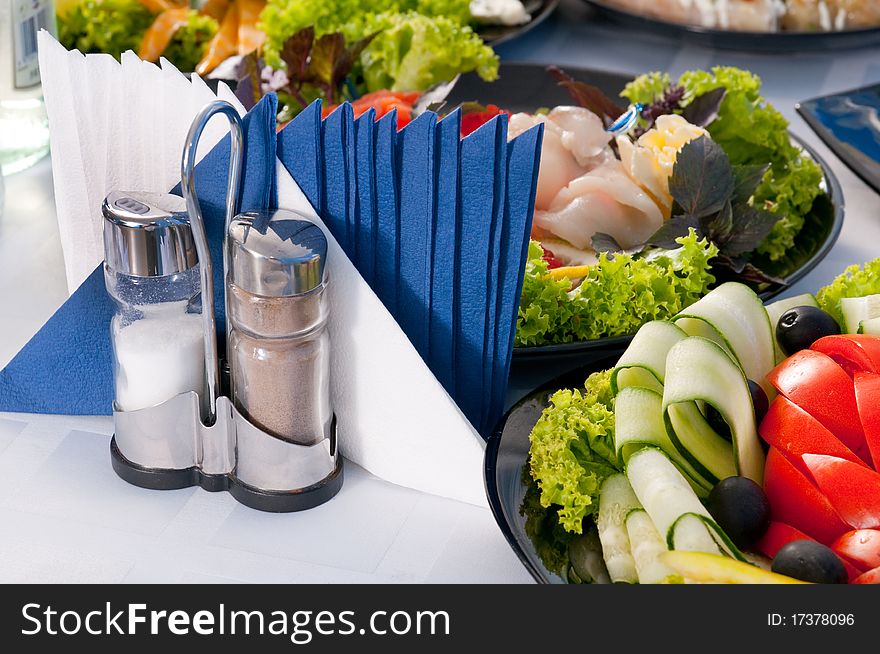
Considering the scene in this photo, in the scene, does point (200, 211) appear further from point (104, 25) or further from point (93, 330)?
point (104, 25)

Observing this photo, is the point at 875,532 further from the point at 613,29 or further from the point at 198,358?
the point at 613,29

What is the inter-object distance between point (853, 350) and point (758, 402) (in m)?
0.09

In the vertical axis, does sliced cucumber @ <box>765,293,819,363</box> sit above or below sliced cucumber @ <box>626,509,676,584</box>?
above

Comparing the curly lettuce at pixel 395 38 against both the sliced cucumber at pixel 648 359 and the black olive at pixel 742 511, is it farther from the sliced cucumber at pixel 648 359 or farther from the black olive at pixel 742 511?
the black olive at pixel 742 511

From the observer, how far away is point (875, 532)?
2.71 feet

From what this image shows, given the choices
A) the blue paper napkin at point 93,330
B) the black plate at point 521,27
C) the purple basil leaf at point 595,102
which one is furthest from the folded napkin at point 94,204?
the black plate at point 521,27

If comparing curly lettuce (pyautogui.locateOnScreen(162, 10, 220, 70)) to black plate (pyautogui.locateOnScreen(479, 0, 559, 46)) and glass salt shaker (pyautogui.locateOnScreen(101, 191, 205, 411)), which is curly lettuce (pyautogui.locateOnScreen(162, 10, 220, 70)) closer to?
black plate (pyautogui.locateOnScreen(479, 0, 559, 46))

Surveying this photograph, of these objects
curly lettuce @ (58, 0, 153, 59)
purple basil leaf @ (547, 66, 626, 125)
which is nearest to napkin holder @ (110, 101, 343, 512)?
purple basil leaf @ (547, 66, 626, 125)

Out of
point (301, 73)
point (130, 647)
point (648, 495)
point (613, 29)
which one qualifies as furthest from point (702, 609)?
point (613, 29)

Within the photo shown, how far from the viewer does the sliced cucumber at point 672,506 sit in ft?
2.67

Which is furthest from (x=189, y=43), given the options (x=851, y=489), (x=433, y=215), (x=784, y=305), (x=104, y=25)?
(x=851, y=489)

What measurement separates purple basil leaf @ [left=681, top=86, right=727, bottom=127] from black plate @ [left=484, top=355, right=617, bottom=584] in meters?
0.57

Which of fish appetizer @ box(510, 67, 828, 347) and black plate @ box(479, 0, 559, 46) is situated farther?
black plate @ box(479, 0, 559, 46)

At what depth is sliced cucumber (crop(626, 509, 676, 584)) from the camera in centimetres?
82
